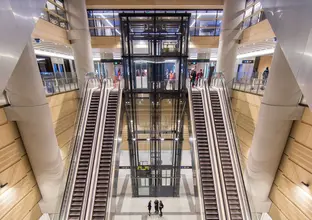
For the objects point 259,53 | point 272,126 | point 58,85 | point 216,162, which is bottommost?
point 216,162

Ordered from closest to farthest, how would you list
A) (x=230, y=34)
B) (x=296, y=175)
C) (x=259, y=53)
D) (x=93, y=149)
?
1. (x=296, y=175)
2. (x=93, y=149)
3. (x=230, y=34)
4. (x=259, y=53)

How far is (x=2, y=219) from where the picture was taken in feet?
17.7

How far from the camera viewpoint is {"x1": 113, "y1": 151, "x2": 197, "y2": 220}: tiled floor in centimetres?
990

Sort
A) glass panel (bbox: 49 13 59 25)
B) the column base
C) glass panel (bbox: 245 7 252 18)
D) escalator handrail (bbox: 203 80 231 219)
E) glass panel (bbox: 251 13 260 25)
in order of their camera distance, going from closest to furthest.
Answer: escalator handrail (bbox: 203 80 231 219) < the column base < glass panel (bbox: 251 13 260 25) < glass panel (bbox: 49 13 59 25) < glass panel (bbox: 245 7 252 18)

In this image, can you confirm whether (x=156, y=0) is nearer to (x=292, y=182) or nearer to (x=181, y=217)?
(x=292, y=182)

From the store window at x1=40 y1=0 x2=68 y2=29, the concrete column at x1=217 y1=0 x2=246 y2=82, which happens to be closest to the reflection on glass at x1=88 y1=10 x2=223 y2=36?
the store window at x1=40 y1=0 x2=68 y2=29

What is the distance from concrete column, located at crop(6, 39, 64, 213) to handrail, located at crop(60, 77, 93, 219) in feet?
1.38

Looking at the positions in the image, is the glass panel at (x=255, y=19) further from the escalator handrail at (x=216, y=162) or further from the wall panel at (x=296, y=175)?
the wall panel at (x=296, y=175)

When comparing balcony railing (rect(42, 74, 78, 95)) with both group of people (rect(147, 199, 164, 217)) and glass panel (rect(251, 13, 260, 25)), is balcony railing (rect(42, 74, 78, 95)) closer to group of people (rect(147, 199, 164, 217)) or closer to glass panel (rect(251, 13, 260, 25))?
group of people (rect(147, 199, 164, 217))

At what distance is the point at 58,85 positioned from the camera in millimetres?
9188

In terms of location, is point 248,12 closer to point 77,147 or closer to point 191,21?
point 191,21

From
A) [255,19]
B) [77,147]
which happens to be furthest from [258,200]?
[255,19]

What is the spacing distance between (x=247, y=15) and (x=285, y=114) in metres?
10.3

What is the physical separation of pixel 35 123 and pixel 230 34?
12.7 m
